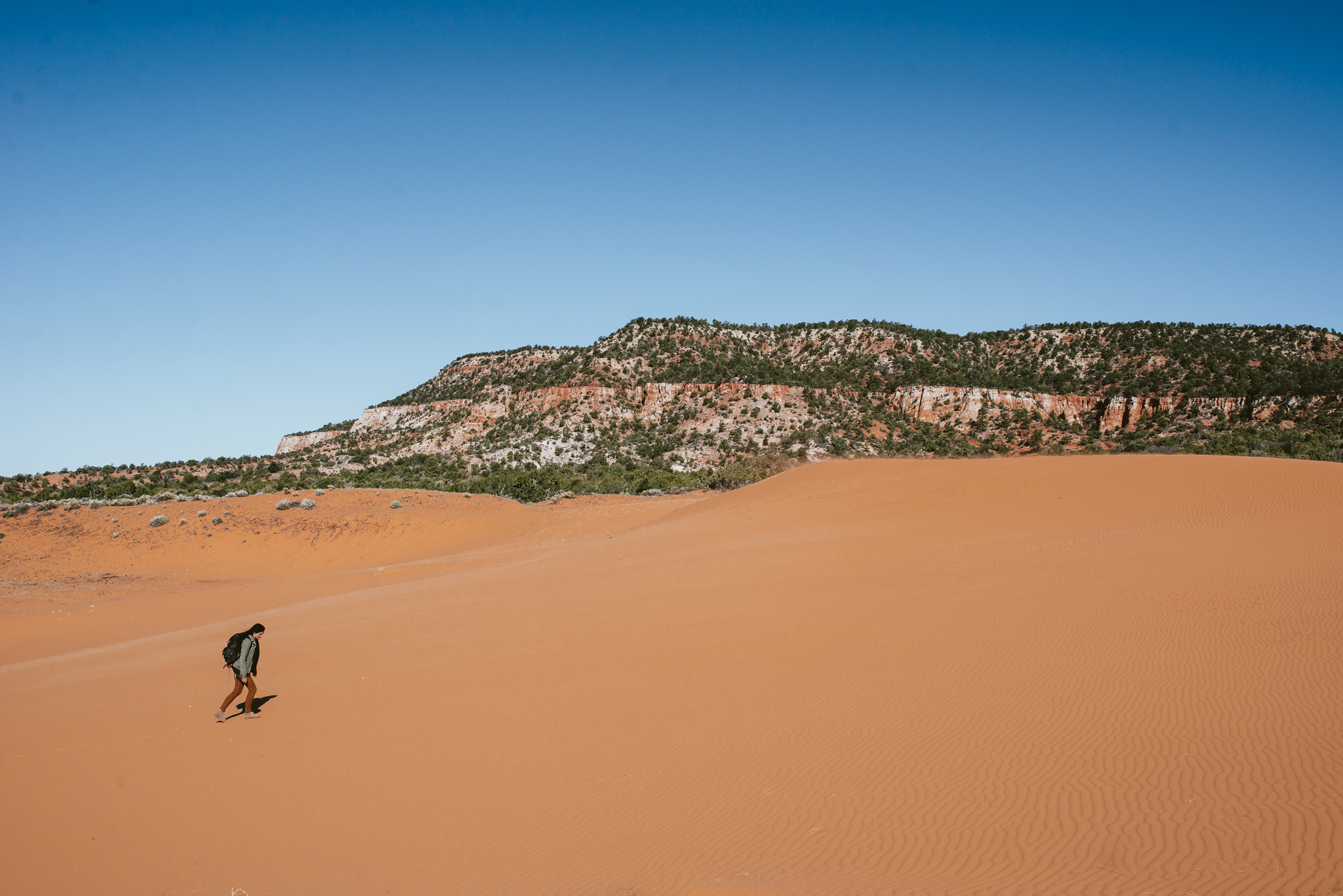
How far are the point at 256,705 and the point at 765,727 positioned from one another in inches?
261

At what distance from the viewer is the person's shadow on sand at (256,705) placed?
940 cm

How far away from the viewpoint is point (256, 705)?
9648 mm

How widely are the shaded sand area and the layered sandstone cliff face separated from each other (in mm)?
41848

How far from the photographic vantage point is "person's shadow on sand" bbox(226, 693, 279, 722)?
9398mm

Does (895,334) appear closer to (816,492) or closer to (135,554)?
(816,492)

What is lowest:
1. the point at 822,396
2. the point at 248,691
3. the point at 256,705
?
the point at 256,705

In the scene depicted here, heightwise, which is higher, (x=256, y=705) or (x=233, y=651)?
(x=233, y=651)

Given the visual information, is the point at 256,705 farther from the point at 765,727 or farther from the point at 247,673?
the point at 765,727

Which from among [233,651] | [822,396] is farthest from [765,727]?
[822,396]

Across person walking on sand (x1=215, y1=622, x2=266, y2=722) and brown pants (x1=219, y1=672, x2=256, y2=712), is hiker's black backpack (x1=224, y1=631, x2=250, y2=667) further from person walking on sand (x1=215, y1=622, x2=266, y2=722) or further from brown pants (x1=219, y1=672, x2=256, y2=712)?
brown pants (x1=219, y1=672, x2=256, y2=712)

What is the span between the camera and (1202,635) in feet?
27.8

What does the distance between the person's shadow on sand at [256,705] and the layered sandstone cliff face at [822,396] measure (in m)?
46.5

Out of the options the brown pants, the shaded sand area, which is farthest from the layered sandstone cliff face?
the brown pants

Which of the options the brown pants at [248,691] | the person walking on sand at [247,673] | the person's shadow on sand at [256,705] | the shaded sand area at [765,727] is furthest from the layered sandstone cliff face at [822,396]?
the brown pants at [248,691]
